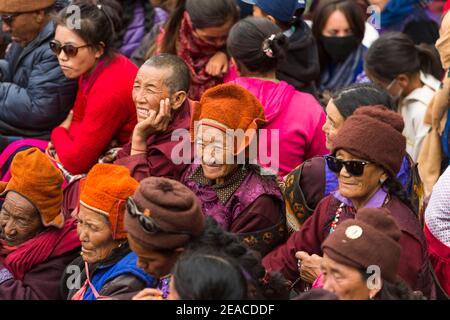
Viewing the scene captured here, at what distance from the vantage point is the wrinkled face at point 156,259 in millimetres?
4809

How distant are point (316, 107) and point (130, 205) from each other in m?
1.96

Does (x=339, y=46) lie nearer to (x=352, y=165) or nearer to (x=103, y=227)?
(x=352, y=165)

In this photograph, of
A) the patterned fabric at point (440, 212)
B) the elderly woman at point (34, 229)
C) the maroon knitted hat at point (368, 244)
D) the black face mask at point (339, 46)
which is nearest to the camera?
the maroon knitted hat at point (368, 244)

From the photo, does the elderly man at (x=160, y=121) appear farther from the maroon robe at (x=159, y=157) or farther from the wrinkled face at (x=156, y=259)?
the wrinkled face at (x=156, y=259)

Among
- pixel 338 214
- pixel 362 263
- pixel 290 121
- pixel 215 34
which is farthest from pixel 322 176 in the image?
pixel 215 34

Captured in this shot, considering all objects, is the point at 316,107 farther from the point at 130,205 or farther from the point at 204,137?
the point at 130,205

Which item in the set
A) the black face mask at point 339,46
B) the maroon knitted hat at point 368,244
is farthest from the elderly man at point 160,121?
the black face mask at point 339,46

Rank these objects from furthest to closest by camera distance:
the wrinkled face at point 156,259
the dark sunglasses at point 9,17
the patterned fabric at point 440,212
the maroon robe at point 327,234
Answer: the dark sunglasses at point 9,17
the patterned fabric at point 440,212
the maroon robe at point 327,234
the wrinkled face at point 156,259

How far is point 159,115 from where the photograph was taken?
6.23 m

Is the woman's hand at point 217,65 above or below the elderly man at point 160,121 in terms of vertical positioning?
below

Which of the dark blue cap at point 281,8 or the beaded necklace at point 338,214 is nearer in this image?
the beaded necklace at point 338,214

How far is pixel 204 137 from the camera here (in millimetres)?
5684

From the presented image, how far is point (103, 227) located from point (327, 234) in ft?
3.56
